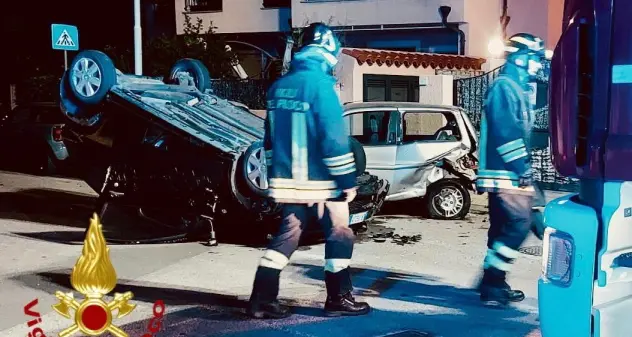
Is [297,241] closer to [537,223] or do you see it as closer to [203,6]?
[537,223]

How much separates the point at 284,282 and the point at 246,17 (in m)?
17.4

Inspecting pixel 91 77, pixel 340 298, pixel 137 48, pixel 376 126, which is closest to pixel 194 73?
pixel 91 77

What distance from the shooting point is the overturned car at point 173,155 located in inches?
306

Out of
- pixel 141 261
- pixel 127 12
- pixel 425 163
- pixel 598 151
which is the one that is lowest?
pixel 141 261

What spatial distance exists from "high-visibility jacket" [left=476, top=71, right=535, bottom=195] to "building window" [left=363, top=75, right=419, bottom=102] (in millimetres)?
9013

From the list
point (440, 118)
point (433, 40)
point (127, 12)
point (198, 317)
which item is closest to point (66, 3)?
point (127, 12)

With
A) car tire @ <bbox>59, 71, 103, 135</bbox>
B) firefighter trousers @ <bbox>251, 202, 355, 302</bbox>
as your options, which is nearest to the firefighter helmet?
firefighter trousers @ <bbox>251, 202, 355, 302</bbox>

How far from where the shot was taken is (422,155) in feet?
32.9

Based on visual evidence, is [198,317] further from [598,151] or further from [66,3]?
[66,3]

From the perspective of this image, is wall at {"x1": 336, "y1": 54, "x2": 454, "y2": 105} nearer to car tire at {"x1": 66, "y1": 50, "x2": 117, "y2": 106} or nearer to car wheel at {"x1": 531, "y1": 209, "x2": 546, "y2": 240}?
car tire at {"x1": 66, "y1": 50, "x2": 117, "y2": 106}

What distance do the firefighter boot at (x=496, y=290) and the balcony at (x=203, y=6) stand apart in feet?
62.6

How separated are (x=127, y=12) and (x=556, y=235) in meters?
25.1

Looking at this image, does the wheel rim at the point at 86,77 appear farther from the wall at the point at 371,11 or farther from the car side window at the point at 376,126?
the wall at the point at 371,11

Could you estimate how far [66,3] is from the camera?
27891mm
